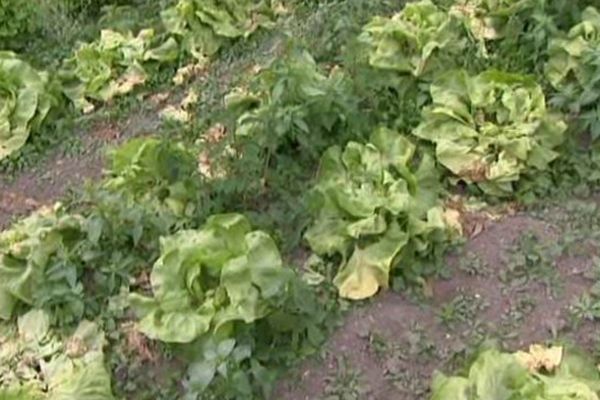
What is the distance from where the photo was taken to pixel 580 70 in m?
4.82

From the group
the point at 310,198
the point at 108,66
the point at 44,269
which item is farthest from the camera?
the point at 108,66

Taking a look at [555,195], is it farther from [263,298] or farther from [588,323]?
[263,298]

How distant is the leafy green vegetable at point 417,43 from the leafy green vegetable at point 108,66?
1.34m

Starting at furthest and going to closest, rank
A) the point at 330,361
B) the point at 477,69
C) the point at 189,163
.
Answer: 1. the point at 477,69
2. the point at 189,163
3. the point at 330,361

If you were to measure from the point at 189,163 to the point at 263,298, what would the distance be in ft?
3.45

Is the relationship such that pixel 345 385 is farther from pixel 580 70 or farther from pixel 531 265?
pixel 580 70

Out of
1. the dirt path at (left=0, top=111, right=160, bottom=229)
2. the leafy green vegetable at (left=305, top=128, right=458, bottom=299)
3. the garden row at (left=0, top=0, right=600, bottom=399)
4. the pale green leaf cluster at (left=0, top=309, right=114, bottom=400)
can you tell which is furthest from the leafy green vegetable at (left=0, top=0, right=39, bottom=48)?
the leafy green vegetable at (left=305, top=128, right=458, bottom=299)

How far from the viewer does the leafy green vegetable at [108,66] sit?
578 centimetres

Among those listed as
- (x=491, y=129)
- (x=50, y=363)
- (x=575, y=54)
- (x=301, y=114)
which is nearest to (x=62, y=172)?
(x=301, y=114)

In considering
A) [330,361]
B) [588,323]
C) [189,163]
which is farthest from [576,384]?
[189,163]

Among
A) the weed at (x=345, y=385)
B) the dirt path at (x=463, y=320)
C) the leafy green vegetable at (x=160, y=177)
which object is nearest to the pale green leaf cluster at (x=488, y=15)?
the dirt path at (x=463, y=320)

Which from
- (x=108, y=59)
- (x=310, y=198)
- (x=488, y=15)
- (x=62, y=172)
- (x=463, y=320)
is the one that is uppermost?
(x=488, y=15)

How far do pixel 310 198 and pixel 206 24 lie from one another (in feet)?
6.40

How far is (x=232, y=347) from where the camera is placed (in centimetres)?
369
